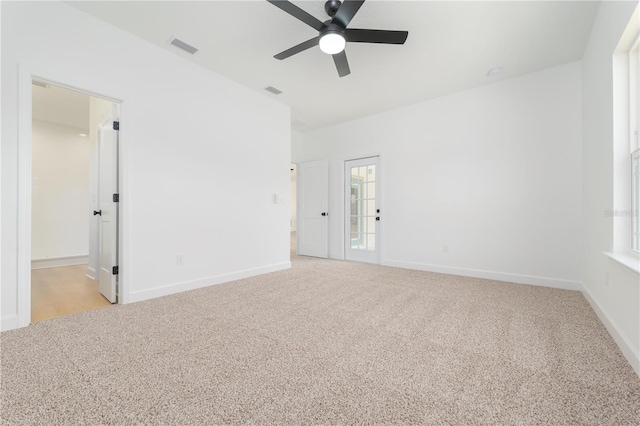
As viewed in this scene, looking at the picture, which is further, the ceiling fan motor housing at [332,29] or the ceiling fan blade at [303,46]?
the ceiling fan blade at [303,46]

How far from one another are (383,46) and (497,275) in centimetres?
335

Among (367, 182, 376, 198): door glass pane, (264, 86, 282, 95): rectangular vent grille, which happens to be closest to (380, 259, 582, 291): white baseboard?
(367, 182, 376, 198): door glass pane

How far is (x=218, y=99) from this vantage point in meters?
3.69

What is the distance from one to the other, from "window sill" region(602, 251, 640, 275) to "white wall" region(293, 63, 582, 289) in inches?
59.1

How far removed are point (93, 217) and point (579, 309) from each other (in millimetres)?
6148

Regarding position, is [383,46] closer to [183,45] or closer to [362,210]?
[183,45]

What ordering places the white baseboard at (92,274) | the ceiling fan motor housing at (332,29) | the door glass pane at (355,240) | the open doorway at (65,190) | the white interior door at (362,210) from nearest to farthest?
the ceiling fan motor housing at (332,29)
the open doorway at (65,190)
the white baseboard at (92,274)
the white interior door at (362,210)
the door glass pane at (355,240)

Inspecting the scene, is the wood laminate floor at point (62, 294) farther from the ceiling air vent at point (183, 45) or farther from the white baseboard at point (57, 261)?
the ceiling air vent at point (183, 45)

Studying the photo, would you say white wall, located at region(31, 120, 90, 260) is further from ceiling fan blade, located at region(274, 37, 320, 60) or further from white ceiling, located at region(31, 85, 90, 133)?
ceiling fan blade, located at region(274, 37, 320, 60)

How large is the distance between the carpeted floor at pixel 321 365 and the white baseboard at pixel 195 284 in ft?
0.70

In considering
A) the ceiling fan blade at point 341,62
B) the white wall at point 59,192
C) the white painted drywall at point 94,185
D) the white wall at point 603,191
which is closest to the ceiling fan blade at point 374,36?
the ceiling fan blade at point 341,62

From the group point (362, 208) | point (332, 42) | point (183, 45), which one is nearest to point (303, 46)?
point (332, 42)

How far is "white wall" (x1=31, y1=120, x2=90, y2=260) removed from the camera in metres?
4.88

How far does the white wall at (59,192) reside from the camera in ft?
16.0
